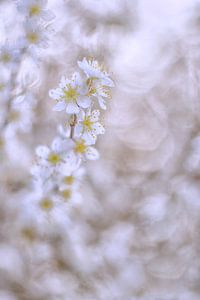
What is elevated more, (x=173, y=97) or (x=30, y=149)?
(x=173, y=97)

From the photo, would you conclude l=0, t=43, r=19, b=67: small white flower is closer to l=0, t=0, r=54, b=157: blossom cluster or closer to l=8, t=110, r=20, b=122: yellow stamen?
l=0, t=0, r=54, b=157: blossom cluster

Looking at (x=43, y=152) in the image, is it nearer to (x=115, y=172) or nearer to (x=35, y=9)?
(x=35, y=9)

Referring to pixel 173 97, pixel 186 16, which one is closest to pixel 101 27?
pixel 186 16

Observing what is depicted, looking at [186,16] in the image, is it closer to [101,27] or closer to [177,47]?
[177,47]

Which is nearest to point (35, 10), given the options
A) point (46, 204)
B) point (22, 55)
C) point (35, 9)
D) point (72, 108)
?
point (35, 9)

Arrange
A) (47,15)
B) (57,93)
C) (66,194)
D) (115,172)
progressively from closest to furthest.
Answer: (57,93) < (47,15) < (66,194) < (115,172)
